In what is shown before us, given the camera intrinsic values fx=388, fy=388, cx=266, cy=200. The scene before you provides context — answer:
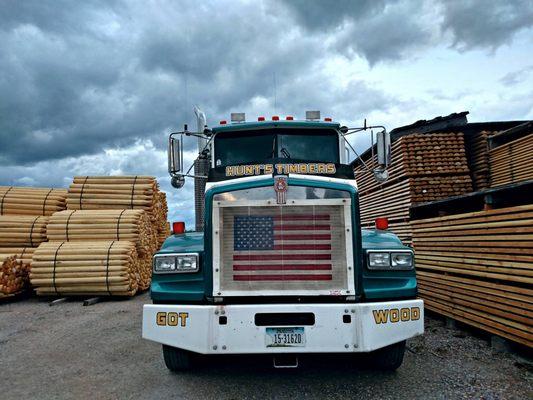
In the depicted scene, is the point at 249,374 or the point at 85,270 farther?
the point at 85,270

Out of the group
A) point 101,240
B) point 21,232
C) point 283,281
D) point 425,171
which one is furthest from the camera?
point 21,232

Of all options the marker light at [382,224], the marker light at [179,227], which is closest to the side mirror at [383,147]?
the marker light at [382,224]

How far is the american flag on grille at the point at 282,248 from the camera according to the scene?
3.90 meters

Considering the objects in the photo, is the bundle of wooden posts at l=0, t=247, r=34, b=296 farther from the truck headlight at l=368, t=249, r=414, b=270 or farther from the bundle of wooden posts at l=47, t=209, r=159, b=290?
the truck headlight at l=368, t=249, r=414, b=270

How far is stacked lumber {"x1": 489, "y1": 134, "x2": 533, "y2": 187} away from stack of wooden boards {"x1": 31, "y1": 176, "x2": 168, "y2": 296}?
31.4 feet

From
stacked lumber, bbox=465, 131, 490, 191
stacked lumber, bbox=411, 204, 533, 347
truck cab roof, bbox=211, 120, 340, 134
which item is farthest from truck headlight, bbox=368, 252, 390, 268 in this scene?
stacked lumber, bbox=465, 131, 490, 191

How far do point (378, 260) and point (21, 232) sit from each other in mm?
10377

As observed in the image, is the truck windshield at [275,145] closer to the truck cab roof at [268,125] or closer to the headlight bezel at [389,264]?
the truck cab roof at [268,125]

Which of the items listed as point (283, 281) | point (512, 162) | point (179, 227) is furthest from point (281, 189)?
point (512, 162)

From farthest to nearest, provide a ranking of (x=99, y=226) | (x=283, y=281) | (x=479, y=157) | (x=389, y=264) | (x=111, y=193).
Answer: (x=479, y=157)
(x=111, y=193)
(x=99, y=226)
(x=389, y=264)
(x=283, y=281)

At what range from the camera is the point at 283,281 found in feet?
12.8

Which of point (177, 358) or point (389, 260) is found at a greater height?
point (389, 260)

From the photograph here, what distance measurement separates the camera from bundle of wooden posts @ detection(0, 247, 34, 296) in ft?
31.0

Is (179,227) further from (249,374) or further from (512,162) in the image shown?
(512,162)
